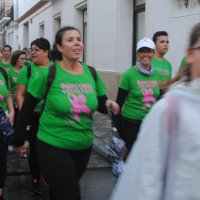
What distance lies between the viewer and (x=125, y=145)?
15.6ft

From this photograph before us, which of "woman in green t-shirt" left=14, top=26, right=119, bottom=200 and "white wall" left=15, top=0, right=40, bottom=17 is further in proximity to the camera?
"white wall" left=15, top=0, right=40, bottom=17

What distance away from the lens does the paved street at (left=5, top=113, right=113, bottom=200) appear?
5228 mm

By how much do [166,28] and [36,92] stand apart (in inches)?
235

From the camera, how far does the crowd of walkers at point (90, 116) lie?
5.91ft

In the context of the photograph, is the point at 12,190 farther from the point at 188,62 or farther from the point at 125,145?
the point at 188,62

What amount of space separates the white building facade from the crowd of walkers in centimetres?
166

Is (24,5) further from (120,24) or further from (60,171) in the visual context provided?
(60,171)

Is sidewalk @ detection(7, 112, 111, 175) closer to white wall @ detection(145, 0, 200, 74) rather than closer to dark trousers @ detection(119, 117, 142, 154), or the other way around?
white wall @ detection(145, 0, 200, 74)

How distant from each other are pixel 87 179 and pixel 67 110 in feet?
9.47

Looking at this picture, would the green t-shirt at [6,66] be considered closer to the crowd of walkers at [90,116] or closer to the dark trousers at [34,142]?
the crowd of walkers at [90,116]

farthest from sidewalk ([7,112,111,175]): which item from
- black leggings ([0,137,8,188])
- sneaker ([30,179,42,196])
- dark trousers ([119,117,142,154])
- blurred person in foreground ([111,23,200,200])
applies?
blurred person in foreground ([111,23,200,200])

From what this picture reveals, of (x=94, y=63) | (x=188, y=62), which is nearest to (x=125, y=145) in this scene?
(x=188, y=62)

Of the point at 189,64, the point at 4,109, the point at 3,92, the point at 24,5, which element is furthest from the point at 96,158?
the point at 24,5

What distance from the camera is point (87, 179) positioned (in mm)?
5949
